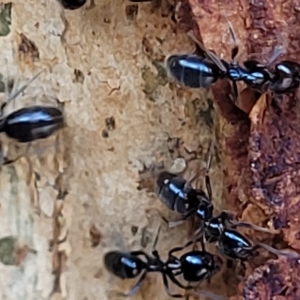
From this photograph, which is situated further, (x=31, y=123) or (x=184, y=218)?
(x=184, y=218)

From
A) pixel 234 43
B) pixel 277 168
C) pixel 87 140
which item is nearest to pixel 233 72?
pixel 234 43

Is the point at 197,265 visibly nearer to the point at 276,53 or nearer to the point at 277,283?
the point at 277,283

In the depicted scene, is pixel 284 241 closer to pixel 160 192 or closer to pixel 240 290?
pixel 240 290

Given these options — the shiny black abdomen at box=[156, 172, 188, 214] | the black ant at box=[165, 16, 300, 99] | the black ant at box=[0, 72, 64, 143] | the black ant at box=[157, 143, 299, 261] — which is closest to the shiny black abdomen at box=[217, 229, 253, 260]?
the black ant at box=[157, 143, 299, 261]

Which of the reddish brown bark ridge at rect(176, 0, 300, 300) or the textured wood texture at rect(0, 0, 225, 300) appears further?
the textured wood texture at rect(0, 0, 225, 300)

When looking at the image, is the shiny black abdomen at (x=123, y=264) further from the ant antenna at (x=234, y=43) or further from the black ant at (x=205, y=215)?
the ant antenna at (x=234, y=43)

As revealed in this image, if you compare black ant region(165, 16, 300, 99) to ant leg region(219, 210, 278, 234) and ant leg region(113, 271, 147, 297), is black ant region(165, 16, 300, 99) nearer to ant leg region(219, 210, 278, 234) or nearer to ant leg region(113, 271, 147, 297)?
ant leg region(219, 210, 278, 234)
